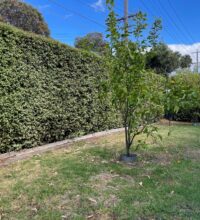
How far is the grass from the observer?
104 inches

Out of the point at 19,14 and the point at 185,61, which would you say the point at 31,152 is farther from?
the point at 185,61

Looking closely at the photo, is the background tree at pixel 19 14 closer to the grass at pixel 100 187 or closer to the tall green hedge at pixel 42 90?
the tall green hedge at pixel 42 90

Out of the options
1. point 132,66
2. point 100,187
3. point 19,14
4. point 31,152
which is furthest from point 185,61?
point 100,187

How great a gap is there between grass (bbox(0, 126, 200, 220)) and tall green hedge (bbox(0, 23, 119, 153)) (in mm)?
696

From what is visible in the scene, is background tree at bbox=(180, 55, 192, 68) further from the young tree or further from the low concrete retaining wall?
the young tree

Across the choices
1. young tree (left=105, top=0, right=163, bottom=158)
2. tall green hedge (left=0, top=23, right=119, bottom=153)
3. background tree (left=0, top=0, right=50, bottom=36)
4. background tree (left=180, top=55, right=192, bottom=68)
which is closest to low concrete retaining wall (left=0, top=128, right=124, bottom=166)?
tall green hedge (left=0, top=23, right=119, bottom=153)

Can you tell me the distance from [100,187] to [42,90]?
2.69 meters

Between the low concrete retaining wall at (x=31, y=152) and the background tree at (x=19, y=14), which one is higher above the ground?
the background tree at (x=19, y=14)

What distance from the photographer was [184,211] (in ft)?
8.75

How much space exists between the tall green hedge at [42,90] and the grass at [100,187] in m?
0.70

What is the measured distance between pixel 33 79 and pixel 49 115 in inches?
33.2

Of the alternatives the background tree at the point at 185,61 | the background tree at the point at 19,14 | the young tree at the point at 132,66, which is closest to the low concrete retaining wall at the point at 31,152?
the young tree at the point at 132,66

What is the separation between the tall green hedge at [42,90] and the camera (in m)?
4.53

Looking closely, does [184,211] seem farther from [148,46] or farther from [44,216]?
[148,46]
